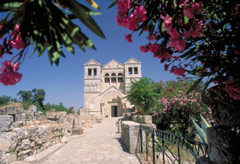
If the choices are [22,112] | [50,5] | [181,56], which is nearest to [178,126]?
[181,56]

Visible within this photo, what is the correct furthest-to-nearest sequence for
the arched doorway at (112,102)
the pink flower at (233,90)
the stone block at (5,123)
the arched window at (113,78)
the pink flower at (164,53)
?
the arched window at (113,78)
the arched doorway at (112,102)
the stone block at (5,123)
the pink flower at (164,53)
the pink flower at (233,90)

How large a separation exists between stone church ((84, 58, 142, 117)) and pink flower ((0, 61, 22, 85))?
3067cm

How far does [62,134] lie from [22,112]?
4.35 m

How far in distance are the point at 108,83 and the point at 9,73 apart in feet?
146

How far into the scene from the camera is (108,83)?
4553 cm

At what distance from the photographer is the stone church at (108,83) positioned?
119ft

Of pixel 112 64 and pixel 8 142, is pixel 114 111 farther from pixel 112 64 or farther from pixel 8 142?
pixel 8 142

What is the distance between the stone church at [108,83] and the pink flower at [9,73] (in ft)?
101

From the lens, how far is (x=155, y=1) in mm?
1521

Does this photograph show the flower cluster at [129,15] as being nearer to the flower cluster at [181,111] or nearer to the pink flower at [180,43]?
the pink flower at [180,43]

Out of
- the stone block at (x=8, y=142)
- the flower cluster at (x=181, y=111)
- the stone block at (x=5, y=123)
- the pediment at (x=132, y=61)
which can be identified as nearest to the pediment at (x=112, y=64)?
the pediment at (x=132, y=61)

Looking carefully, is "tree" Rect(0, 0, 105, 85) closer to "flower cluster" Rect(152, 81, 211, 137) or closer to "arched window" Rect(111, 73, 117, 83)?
"flower cluster" Rect(152, 81, 211, 137)

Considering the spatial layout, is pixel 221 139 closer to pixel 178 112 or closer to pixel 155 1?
pixel 155 1

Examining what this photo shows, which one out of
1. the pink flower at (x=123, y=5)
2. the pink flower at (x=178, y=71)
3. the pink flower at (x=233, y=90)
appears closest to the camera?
the pink flower at (x=233, y=90)
